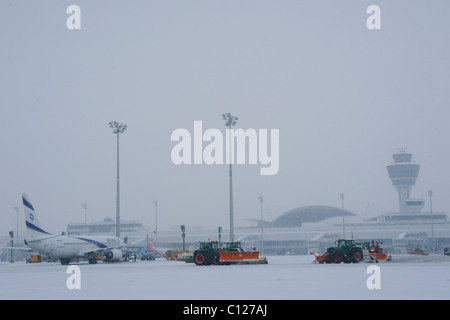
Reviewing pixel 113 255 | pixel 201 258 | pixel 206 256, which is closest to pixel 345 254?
pixel 206 256

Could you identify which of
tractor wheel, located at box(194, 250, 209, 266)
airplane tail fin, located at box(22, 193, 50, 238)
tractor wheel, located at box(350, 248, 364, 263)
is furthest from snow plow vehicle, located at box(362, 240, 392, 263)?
airplane tail fin, located at box(22, 193, 50, 238)

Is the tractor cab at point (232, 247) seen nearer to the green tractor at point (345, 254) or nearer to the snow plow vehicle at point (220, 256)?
the snow plow vehicle at point (220, 256)

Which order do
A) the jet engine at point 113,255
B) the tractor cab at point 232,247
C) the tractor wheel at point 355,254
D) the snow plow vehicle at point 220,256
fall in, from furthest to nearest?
the jet engine at point 113,255, the tractor cab at point 232,247, the snow plow vehicle at point 220,256, the tractor wheel at point 355,254

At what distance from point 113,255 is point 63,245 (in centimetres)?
696

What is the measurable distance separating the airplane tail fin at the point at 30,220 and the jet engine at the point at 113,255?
881 centimetres

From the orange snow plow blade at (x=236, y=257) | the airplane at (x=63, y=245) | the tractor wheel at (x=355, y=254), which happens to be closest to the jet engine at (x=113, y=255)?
the airplane at (x=63, y=245)

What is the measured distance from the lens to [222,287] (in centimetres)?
2412

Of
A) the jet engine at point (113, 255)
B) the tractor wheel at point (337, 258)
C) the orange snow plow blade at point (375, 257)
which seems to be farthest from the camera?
the jet engine at point (113, 255)

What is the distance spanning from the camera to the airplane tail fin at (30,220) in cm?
5922

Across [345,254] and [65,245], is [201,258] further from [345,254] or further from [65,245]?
[65,245]

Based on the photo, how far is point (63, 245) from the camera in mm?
60594
